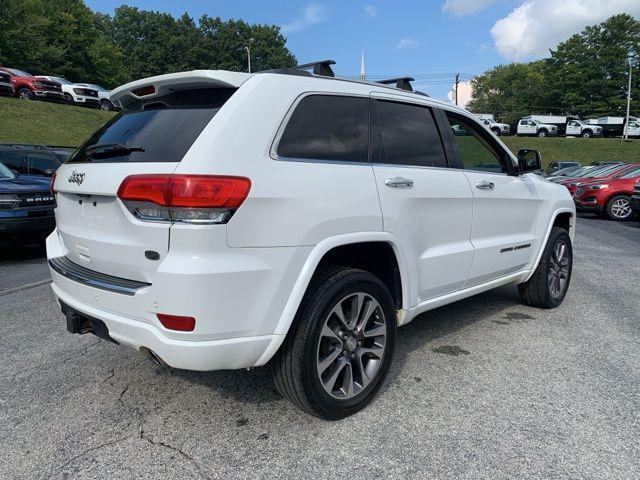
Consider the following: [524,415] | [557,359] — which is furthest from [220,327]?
[557,359]

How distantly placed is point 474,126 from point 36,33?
52.7 meters

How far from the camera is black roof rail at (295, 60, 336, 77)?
311cm

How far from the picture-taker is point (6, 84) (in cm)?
2612

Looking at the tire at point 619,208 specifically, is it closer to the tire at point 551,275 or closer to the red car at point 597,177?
the red car at point 597,177

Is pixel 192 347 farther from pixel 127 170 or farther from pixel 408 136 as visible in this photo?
pixel 408 136

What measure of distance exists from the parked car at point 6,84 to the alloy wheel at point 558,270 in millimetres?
29072

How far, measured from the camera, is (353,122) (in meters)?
3.00

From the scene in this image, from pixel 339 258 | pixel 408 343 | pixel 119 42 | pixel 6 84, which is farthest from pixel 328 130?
pixel 119 42

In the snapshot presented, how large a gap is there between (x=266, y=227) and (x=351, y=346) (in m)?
0.93

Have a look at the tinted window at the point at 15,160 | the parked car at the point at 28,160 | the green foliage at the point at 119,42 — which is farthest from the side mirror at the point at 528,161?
the green foliage at the point at 119,42

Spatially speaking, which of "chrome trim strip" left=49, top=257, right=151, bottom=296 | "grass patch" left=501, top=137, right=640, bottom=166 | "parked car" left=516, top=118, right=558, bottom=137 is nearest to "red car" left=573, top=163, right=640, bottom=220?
"chrome trim strip" left=49, top=257, right=151, bottom=296

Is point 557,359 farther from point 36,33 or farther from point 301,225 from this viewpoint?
point 36,33

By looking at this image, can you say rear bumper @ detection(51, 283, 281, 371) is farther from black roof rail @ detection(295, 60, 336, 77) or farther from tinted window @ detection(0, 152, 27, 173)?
tinted window @ detection(0, 152, 27, 173)

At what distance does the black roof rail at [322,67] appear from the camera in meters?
3.11
